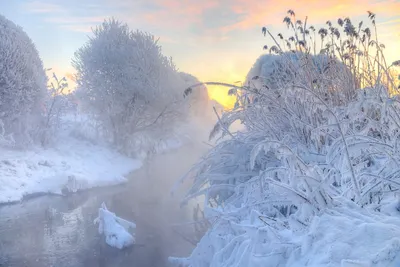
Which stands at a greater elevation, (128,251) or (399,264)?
(399,264)

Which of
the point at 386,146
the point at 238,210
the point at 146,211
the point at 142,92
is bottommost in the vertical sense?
the point at 146,211

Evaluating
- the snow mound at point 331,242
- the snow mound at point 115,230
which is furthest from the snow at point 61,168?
the snow mound at point 331,242

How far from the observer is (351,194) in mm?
3135

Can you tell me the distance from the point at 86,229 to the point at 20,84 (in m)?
9.16

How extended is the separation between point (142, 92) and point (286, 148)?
18.1 m

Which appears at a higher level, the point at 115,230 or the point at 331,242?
the point at 331,242

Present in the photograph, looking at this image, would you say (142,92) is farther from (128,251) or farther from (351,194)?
(351,194)

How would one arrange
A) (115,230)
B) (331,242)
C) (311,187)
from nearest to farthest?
(331,242) → (311,187) → (115,230)

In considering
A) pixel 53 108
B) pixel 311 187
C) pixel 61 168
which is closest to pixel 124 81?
pixel 53 108

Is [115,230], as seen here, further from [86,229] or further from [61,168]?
[61,168]

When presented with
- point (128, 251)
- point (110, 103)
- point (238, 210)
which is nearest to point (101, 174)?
point (110, 103)

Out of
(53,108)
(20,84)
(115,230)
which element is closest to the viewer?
(115,230)

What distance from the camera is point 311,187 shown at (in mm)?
2758

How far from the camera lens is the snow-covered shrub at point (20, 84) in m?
15.1
